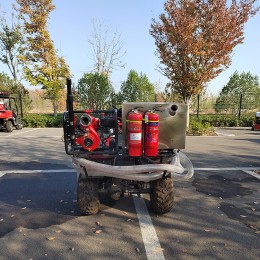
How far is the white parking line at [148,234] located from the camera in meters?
2.80

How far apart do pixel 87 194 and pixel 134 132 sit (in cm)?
116

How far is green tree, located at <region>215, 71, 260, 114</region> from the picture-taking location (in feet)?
73.4

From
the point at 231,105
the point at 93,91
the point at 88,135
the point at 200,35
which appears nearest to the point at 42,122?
the point at 93,91

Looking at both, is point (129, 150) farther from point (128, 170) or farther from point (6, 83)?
point (6, 83)

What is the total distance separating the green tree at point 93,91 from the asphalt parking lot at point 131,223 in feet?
54.4

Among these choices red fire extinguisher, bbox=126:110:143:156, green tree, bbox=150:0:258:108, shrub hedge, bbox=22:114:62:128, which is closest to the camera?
red fire extinguisher, bbox=126:110:143:156

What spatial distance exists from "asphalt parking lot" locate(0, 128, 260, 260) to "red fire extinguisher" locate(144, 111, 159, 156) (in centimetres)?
103

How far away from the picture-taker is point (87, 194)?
11.9 feet

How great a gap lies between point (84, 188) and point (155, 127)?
1351 millimetres

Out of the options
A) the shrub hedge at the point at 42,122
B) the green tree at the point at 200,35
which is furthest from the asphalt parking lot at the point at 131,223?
the shrub hedge at the point at 42,122

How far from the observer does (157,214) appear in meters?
3.80

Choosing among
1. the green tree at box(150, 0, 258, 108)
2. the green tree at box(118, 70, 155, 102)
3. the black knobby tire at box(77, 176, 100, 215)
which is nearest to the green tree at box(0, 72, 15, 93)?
the green tree at box(118, 70, 155, 102)

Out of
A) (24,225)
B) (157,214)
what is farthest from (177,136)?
(24,225)

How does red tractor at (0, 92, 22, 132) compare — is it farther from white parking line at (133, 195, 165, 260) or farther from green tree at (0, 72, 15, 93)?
white parking line at (133, 195, 165, 260)
